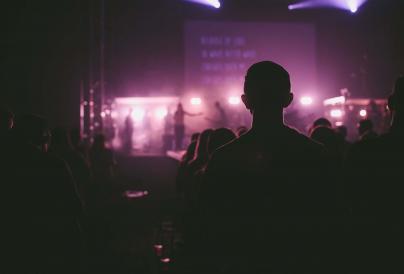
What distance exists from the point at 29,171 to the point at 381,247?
1955mm

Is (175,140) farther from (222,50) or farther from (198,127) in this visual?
(222,50)

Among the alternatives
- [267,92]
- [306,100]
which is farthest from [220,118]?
[267,92]

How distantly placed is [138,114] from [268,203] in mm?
16865

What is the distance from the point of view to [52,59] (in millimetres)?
9562

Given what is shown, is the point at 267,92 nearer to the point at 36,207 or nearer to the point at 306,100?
the point at 36,207

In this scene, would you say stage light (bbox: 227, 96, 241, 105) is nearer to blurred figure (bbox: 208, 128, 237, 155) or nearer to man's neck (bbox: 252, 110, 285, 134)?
blurred figure (bbox: 208, 128, 237, 155)

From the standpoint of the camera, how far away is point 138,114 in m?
18.2

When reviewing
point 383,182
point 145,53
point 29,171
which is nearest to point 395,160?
point 383,182

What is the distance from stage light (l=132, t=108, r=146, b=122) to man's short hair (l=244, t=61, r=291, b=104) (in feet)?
54.5

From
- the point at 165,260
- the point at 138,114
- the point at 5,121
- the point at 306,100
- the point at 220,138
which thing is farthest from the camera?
the point at 138,114

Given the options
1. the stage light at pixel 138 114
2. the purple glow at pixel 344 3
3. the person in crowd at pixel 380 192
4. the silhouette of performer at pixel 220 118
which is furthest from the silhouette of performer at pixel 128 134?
the person in crowd at pixel 380 192

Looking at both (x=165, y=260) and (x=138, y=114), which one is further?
(x=138, y=114)

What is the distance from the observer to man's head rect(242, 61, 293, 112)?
5.62 feet

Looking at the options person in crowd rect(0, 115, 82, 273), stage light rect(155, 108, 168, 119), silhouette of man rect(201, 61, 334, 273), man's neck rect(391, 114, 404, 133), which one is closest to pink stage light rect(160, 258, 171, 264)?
person in crowd rect(0, 115, 82, 273)
